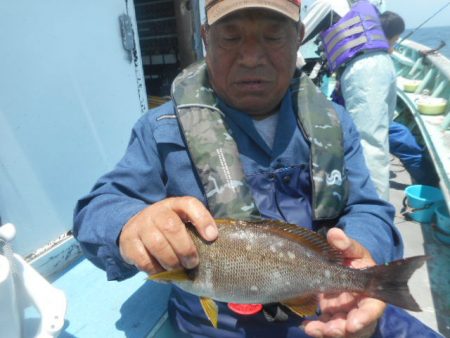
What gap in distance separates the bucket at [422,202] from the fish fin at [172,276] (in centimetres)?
360

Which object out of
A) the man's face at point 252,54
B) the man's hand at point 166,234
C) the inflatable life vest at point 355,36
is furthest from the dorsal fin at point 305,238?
the inflatable life vest at point 355,36

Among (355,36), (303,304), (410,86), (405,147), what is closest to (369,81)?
(355,36)

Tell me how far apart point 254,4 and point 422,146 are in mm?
4813

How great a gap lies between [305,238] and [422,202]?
323 cm

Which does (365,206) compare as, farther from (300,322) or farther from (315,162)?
(300,322)

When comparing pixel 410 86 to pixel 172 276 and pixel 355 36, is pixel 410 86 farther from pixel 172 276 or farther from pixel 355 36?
pixel 172 276

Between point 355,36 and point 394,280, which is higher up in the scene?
point 355,36

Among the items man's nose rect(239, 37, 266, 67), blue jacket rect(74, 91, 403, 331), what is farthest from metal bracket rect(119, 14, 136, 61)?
man's nose rect(239, 37, 266, 67)

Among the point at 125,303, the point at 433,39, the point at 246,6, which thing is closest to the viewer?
the point at 246,6

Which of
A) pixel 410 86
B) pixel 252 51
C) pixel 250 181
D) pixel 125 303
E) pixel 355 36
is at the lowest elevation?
pixel 410 86

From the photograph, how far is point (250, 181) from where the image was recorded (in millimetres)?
1800

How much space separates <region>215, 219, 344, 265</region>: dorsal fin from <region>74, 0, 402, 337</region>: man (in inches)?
2.2

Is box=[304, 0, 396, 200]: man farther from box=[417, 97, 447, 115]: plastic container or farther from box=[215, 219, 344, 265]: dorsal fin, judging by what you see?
box=[215, 219, 344, 265]: dorsal fin

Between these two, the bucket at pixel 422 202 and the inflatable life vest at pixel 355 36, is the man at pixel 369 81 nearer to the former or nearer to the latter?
the inflatable life vest at pixel 355 36
